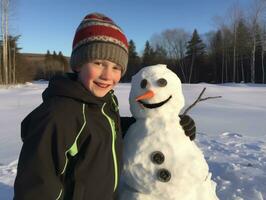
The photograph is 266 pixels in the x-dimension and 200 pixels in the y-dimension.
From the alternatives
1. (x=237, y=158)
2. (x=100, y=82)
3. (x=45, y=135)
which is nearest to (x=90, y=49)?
(x=100, y=82)

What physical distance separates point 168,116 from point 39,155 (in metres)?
0.84

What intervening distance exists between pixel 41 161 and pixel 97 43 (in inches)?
22.9

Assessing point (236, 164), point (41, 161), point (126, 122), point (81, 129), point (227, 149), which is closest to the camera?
point (41, 161)

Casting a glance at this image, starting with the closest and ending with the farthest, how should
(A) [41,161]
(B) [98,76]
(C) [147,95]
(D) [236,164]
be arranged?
(A) [41,161] → (B) [98,76] → (C) [147,95] → (D) [236,164]

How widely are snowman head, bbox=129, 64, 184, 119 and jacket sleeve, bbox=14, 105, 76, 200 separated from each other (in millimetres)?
684

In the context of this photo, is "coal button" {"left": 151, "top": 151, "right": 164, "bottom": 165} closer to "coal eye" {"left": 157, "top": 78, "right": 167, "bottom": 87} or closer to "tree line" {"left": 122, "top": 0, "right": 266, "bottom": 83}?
"coal eye" {"left": 157, "top": 78, "right": 167, "bottom": 87}

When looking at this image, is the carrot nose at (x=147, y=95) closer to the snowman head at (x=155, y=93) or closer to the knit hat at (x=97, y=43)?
the snowman head at (x=155, y=93)

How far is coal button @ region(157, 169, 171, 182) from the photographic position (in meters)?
2.04

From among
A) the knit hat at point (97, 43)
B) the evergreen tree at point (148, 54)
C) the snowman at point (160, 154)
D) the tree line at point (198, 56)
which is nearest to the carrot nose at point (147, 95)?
the snowman at point (160, 154)

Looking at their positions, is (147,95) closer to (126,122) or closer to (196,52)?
(126,122)

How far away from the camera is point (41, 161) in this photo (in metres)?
1.54

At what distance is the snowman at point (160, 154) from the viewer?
2.04m

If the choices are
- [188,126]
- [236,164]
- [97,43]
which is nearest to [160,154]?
[188,126]

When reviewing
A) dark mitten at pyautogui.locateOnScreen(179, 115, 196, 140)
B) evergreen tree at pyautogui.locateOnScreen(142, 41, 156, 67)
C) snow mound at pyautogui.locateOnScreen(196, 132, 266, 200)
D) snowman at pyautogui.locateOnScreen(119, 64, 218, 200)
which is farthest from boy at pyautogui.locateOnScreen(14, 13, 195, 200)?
evergreen tree at pyautogui.locateOnScreen(142, 41, 156, 67)
